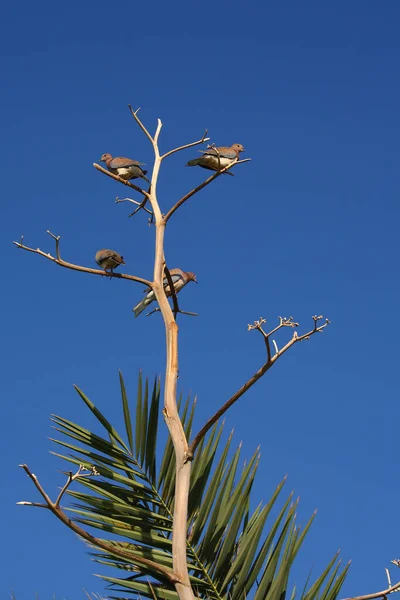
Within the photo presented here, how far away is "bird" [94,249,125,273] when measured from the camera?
21.7 feet

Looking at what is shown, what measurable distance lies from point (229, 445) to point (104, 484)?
65 cm

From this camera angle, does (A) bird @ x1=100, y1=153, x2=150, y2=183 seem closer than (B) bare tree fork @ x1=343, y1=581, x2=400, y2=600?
No

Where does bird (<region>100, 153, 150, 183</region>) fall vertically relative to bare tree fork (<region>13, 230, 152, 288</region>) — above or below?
above

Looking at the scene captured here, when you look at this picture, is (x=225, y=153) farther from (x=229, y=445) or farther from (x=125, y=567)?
(x=125, y=567)

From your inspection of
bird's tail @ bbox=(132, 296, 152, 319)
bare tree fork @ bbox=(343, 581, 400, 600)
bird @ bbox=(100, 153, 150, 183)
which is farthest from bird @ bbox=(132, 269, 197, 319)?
bare tree fork @ bbox=(343, 581, 400, 600)

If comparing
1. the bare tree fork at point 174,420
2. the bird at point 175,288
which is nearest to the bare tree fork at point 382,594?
the bare tree fork at point 174,420

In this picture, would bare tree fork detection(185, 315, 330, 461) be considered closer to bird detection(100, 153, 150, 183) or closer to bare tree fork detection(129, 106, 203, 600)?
bare tree fork detection(129, 106, 203, 600)

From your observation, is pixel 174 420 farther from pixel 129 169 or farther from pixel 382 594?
pixel 129 169

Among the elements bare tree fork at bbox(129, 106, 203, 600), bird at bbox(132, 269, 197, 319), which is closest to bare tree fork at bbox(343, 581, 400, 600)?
bare tree fork at bbox(129, 106, 203, 600)

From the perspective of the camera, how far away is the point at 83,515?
4156mm

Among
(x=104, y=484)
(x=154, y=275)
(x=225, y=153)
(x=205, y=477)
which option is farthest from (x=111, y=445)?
(x=225, y=153)

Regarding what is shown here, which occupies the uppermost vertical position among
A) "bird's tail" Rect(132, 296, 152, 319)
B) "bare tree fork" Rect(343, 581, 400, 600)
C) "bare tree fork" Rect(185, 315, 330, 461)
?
"bird's tail" Rect(132, 296, 152, 319)

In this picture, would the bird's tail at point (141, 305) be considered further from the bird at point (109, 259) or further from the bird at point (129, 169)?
the bird at point (129, 169)

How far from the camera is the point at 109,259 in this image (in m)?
6.62
